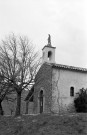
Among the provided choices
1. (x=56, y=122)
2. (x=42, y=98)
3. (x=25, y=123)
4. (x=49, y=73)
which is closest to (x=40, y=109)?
(x=42, y=98)

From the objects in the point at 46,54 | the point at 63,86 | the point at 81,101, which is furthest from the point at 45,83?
the point at 81,101

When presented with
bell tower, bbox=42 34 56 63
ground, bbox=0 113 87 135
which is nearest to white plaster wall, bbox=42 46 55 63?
bell tower, bbox=42 34 56 63

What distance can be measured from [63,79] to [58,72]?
3.03 ft

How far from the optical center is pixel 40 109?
2642 centimetres

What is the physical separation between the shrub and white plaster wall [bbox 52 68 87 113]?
0.55m

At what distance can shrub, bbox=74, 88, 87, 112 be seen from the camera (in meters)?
22.8

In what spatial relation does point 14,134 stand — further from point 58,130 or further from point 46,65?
point 46,65

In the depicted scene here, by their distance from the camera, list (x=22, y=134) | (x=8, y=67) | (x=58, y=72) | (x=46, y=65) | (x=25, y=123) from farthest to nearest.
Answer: (x=46, y=65)
(x=58, y=72)
(x=8, y=67)
(x=25, y=123)
(x=22, y=134)

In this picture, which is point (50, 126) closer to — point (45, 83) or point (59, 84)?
point (59, 84)

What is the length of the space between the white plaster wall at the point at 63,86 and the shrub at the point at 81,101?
547 millimetres

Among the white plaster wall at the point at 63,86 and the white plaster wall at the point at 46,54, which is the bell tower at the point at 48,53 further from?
the white plaster wall at the point at 63,86

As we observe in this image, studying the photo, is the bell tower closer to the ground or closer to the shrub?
the shrub

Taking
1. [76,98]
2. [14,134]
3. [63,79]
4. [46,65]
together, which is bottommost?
[14,134]

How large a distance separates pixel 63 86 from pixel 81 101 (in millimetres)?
2417
